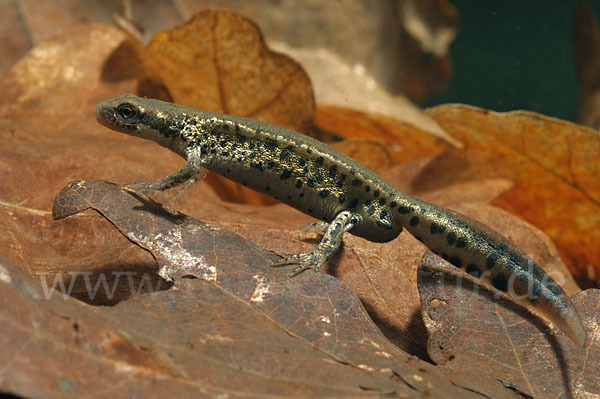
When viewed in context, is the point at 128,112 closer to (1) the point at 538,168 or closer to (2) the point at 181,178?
(2) the point at 181,178

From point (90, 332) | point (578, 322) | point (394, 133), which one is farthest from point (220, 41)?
point (578, 322)

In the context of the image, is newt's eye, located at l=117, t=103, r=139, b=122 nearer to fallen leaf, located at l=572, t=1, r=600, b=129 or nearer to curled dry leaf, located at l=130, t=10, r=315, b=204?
curled dry leaf, located at l=130, t=10, r=315, b=204

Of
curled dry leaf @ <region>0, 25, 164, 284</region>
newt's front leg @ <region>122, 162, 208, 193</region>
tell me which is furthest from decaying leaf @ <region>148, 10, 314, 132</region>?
newt's front leg @ <region>122, 162, 208, 193</region>

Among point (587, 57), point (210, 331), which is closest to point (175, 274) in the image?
point (210, 331)

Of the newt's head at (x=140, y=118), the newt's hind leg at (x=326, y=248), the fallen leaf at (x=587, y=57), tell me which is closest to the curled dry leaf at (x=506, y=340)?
the newt's hind leg at (x=326, y=248)

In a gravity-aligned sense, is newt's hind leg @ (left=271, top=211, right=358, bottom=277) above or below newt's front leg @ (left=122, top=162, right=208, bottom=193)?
below

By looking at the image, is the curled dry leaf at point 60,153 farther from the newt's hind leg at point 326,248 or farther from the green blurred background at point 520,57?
the green blurred background at point 520,57
